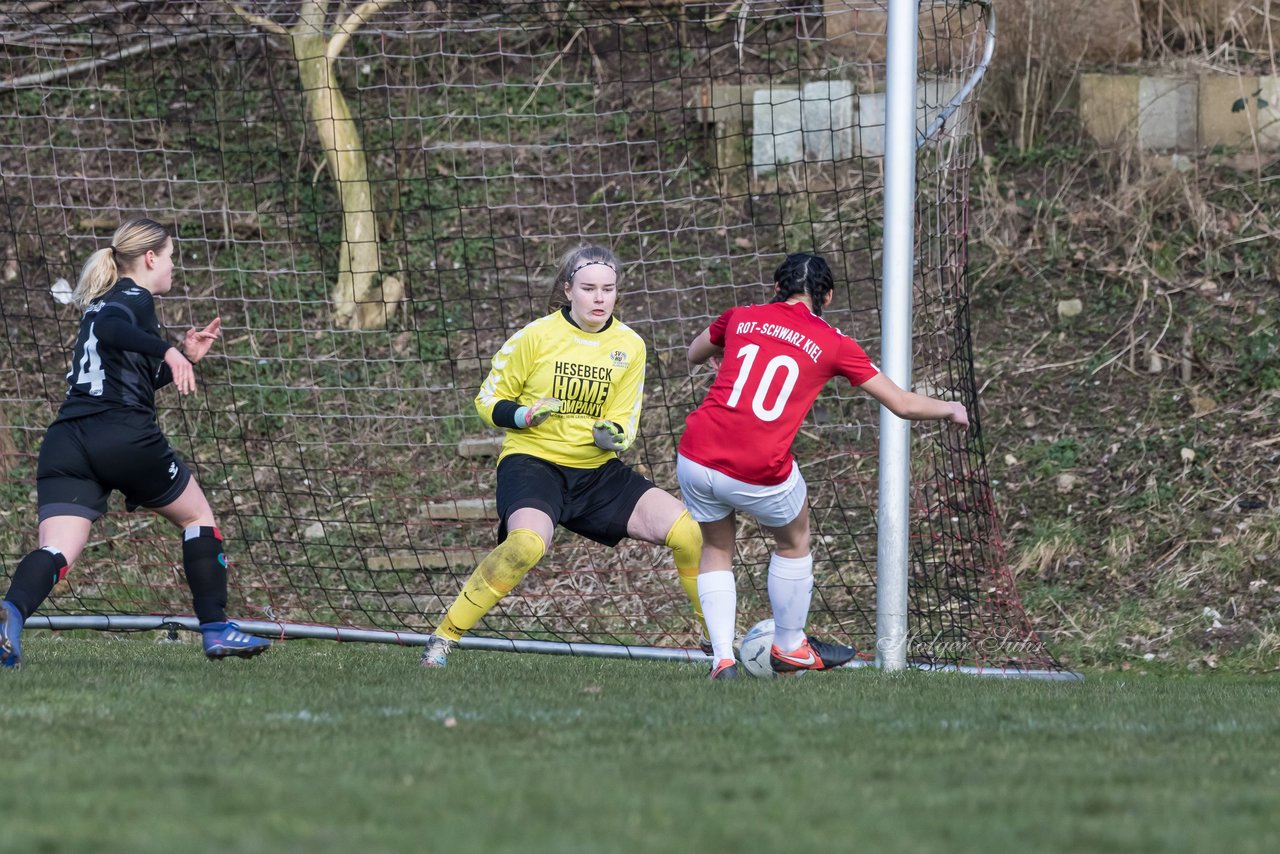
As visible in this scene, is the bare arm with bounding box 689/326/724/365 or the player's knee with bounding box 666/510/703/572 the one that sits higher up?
the bare arm with bounding box 689/326/724/365

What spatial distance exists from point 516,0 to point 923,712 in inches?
275

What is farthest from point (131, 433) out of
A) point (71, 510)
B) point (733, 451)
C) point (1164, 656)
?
point (1164, 656)

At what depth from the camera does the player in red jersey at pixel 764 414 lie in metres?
5.85

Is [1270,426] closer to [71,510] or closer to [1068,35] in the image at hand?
[1068,35]

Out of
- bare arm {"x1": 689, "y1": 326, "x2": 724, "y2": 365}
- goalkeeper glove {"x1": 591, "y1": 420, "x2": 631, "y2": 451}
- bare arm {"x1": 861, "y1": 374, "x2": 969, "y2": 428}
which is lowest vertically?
goalkeeper glove {"x1": 591, "y1": 420, "x2": 631, "y2": 451}

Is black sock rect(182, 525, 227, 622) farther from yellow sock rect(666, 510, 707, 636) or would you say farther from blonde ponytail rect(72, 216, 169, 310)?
yellow sock rect(666, 510, 707, 636)

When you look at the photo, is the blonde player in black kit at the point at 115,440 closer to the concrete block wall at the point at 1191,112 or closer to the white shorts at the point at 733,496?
the white shorts at the point at 733,496

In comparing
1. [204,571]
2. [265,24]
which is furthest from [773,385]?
[265,24]

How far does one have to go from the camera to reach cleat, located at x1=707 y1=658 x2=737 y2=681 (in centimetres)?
585

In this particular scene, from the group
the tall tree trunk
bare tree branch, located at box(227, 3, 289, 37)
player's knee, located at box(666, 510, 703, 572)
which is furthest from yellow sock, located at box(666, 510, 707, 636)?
the tall tree trunk

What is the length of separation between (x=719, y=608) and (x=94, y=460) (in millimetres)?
2450

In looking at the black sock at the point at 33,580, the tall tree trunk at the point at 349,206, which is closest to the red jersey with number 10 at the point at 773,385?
the black sock at the point at 33,580

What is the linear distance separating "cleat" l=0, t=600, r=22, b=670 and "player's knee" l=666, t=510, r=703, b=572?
8.03 ft

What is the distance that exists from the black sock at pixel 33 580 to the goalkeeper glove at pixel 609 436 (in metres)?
2.07
